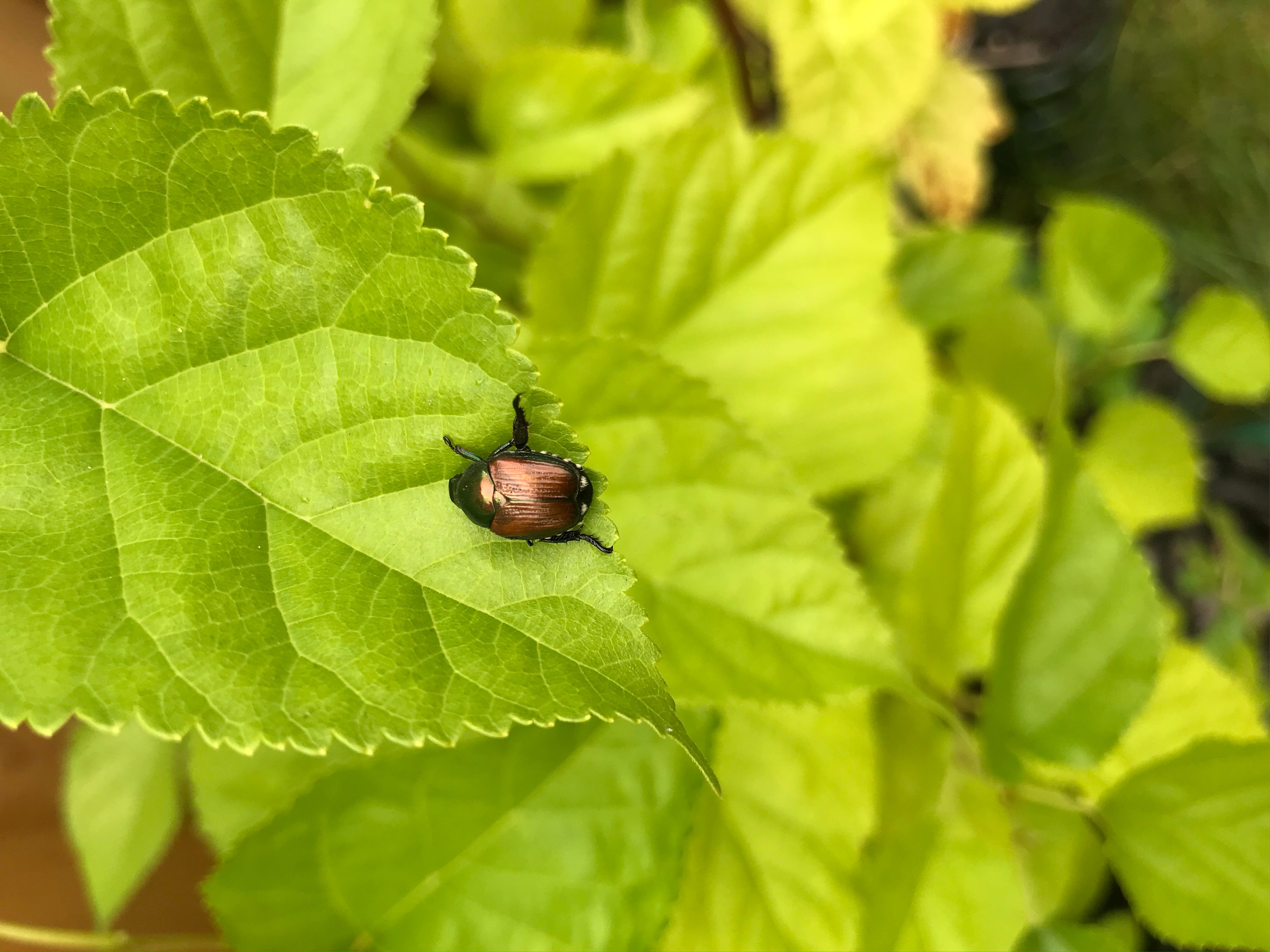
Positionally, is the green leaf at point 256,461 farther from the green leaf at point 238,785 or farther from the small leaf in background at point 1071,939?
the small leaf in background at point 1071,939

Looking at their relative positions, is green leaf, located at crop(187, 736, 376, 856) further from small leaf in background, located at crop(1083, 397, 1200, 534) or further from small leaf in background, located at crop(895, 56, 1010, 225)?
small leaf in background, located at crop(895, 56, 1010, 225)

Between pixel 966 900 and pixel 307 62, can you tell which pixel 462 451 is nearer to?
pixel 307 62

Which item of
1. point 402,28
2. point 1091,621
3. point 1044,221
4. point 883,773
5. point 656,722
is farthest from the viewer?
point 1044,221

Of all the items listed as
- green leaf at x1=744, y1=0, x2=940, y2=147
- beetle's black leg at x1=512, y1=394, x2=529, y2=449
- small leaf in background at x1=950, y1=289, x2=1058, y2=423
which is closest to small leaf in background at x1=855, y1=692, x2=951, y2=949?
beetle's black leg at x1=512, y1=394, x2=529, y2=449

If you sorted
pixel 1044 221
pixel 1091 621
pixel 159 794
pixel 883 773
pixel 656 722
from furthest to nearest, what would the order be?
pixel 1044 221
pixel 159 794
pixel 883 773
pixel 1091 621
pixel 656 722

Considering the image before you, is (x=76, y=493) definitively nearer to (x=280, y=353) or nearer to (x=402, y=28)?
(x=280, y=353)

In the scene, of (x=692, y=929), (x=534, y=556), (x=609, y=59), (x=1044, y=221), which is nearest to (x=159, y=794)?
(x=692, y=929)
